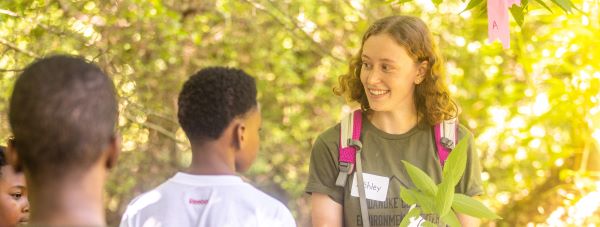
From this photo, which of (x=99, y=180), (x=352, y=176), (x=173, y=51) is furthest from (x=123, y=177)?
(x=99, y=180)

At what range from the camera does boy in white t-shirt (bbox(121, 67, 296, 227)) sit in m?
2.16

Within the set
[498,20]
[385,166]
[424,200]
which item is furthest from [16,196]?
[498,20]

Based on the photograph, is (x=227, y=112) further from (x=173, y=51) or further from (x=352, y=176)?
(x=173, y=51)

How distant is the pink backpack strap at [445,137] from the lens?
2818 mm

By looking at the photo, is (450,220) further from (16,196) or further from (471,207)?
(16,196)

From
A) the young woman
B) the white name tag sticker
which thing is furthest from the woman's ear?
the white name tag sticker

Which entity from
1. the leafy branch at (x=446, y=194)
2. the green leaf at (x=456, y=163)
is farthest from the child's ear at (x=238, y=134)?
the green leaf at (x=456, y=163)

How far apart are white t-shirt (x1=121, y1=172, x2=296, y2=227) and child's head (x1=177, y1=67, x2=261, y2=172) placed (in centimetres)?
11

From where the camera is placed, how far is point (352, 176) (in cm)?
281

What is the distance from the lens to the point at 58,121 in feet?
4.57

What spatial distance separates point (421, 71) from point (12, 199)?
1269mm

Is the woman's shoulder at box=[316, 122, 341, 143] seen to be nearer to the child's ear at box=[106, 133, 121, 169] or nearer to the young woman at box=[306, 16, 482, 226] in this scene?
the young woman at box=[306, 16, 482, 226]

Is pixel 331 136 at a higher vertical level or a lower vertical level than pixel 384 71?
lower

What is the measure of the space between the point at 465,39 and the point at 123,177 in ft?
7.55
